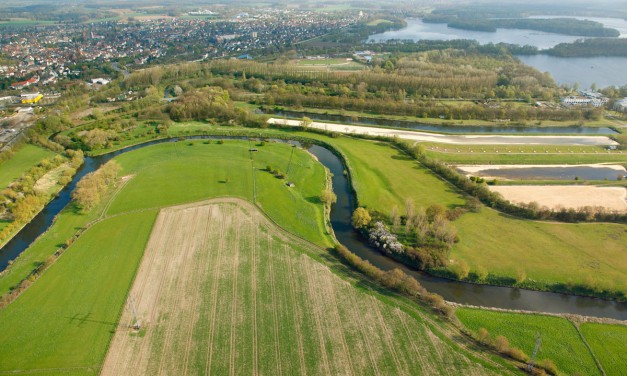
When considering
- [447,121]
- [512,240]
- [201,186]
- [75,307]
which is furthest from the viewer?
[447,121]

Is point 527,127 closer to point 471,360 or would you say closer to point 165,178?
point 471,360

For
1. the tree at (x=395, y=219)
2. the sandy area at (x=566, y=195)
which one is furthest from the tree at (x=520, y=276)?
the sandy area at (x=566, y=195)

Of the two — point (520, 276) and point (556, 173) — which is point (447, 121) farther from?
point (520, 276)

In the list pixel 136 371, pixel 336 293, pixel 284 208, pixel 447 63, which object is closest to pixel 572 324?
pixel 336 293

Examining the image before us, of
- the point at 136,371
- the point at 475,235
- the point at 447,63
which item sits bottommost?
the point at 136,371

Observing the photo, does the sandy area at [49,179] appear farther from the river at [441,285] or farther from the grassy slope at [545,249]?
the grassy slope at [545,249]

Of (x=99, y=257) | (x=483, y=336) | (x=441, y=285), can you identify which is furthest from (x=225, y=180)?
(x=483, y=336)

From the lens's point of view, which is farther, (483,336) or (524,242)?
(524,242)
